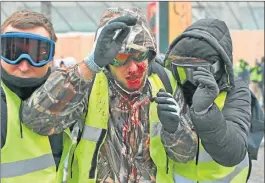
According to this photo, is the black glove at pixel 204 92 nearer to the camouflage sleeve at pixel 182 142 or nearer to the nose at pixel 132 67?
the camouflage sleeve at pixel 182 142

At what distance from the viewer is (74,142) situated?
8.14ft

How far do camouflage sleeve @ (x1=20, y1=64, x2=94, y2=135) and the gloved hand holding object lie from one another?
0.08m

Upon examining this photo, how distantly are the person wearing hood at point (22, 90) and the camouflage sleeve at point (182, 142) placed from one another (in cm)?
49

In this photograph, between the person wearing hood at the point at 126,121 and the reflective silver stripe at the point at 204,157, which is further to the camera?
the reflective silver stripe at the point at 204,157

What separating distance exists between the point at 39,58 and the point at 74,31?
19752mm

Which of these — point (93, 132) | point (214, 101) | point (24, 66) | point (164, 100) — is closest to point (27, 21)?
point (24, 66)

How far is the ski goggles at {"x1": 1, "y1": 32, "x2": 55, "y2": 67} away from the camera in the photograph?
87.9 inches

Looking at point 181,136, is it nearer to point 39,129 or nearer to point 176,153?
point 176,153

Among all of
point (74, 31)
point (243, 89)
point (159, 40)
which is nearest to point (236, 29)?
point (74, 31)

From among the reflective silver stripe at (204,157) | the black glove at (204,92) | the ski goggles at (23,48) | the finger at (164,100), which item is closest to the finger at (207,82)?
the black glove at (204,92)

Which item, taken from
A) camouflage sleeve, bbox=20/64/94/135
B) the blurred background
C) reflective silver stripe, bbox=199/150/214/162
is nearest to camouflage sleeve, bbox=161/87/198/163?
reflective silver stripe, bbox=199/150/214/162

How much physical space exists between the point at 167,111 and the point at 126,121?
0.77 feet

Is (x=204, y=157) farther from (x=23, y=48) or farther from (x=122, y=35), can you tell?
(x=23, y=48)

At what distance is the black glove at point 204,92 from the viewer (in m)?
2.19
